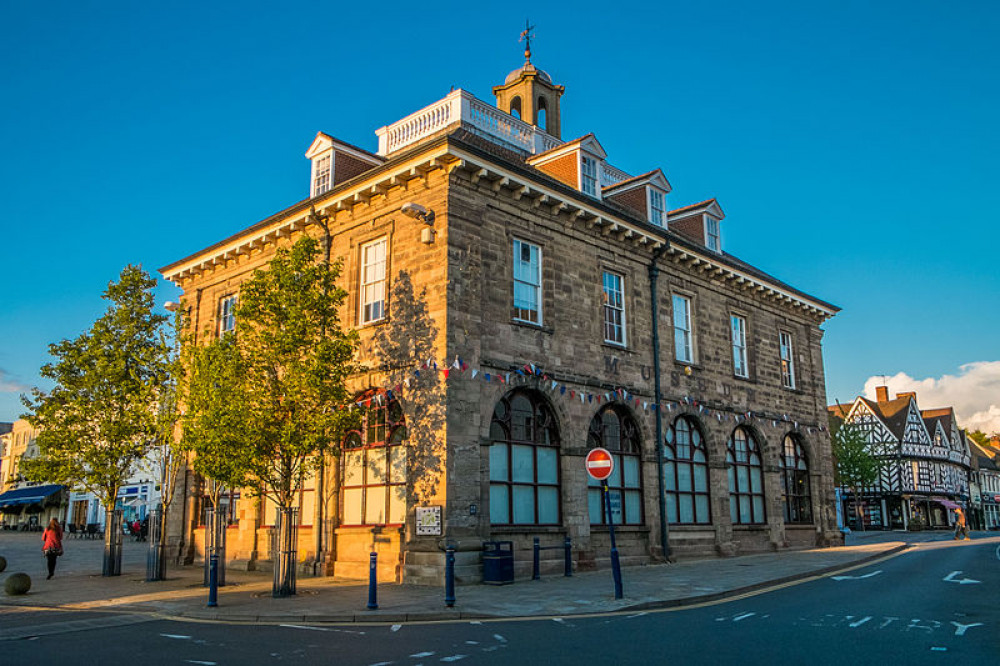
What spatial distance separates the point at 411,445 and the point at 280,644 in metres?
7.49

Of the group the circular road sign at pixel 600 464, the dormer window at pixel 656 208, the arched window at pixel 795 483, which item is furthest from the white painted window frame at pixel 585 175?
the arched window at pixel 795 483

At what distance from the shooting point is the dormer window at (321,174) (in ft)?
71.9

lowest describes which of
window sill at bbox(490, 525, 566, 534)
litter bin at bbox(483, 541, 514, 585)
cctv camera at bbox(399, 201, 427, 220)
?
litter bin at bbox(483, 541, 514, 585)

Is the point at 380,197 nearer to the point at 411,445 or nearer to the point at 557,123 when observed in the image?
the point at 411,445

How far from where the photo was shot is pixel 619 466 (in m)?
21.0

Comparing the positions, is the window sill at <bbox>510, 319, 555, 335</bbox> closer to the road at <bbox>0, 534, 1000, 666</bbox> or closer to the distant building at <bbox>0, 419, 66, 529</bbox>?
the road at <bbox>0, 534, 1000, 666</bbox>

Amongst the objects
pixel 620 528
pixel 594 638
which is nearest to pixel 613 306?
pixel 620 528

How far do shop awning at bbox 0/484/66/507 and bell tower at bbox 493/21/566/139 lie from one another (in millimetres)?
43379

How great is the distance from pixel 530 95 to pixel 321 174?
12.4 metres

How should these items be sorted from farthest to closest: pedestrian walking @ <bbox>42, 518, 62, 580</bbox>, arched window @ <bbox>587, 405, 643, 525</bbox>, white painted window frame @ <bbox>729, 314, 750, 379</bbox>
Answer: white painted window frame @ <bbox>729, 314, 750, 379</bbox> < arched window @ <bbox>587, 405, 643, 525</bbox> < pedestrian walking @ <bbox>42, 518, 62, 580</bbox>

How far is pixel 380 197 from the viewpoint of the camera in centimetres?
1931

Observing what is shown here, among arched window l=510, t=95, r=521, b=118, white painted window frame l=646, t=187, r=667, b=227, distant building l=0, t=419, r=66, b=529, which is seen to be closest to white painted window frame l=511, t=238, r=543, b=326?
white painted window frame l=646, t=187, r=667, b=227

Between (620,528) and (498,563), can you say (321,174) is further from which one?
(620,528)

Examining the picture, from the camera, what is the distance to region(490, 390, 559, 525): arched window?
1759cm
